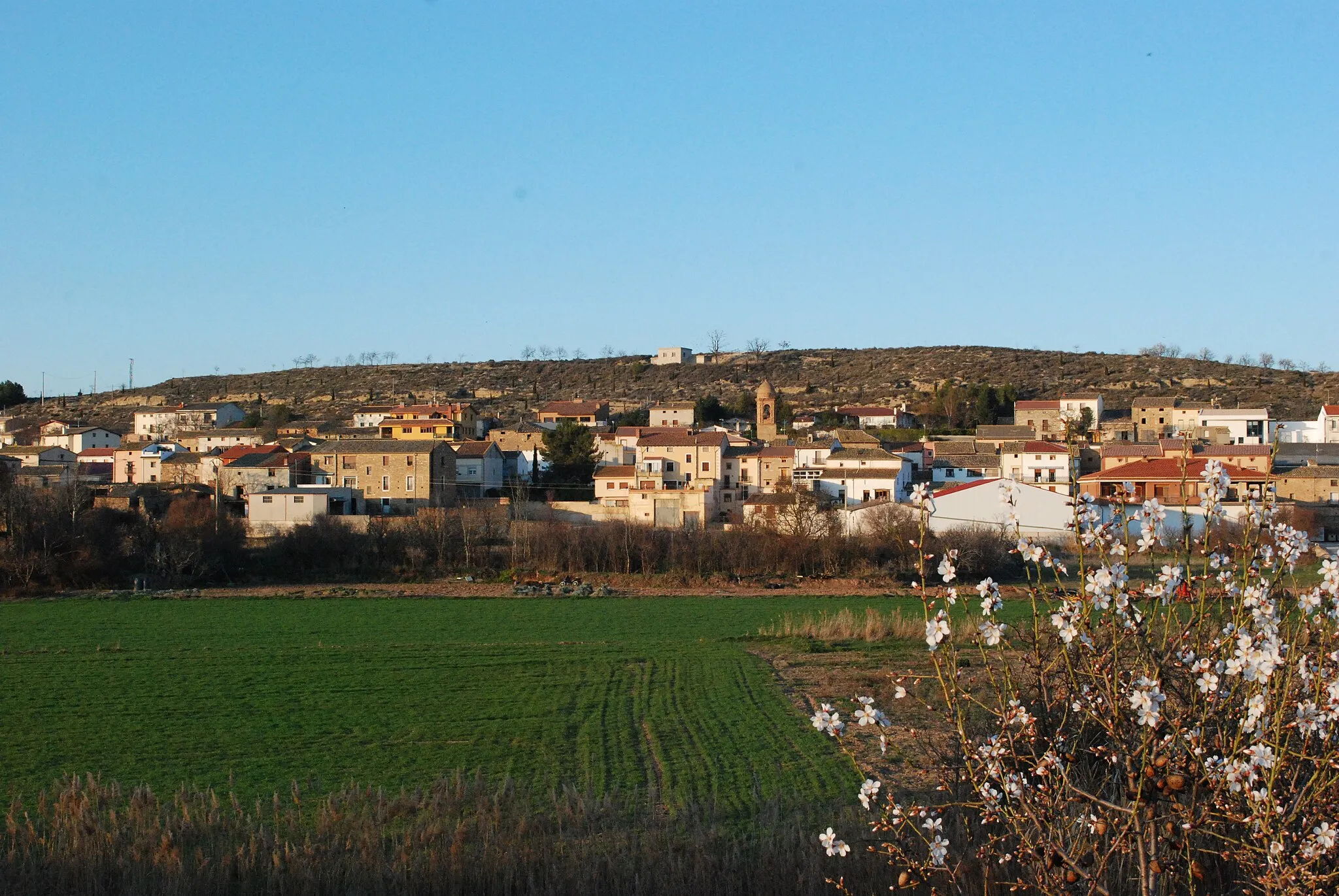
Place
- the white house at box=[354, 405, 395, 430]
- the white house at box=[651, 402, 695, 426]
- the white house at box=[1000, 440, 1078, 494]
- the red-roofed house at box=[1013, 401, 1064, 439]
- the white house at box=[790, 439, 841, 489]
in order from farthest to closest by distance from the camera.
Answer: the white house at box=[651, 402, 695, 426] < the white house at box=[354, 405, 395, 430] < the red-roofed house at box=[1013, 401, 1064, 439] < the white house at box=[1000, 440, 1078, 494] < the white house at box=[790, 439, 841, 489]

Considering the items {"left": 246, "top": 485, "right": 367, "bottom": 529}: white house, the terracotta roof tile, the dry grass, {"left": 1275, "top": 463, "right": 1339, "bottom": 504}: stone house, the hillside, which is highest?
the hillside

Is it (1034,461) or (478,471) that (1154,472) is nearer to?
(1034,461)

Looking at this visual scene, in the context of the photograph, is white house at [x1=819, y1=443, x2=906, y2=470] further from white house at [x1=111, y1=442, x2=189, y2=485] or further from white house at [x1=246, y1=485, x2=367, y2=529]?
white house at [x1=111, y1=442, x2=189, y2=485]

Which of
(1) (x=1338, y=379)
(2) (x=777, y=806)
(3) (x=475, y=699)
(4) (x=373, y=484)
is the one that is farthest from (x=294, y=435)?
(1) (x=1338, y=379)

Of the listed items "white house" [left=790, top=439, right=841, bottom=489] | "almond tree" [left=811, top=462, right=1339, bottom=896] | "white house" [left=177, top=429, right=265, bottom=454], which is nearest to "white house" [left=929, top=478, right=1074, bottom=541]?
"white house" [left=790, top=439, right=841, bottom=489]

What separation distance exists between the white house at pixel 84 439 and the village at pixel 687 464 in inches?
8.0

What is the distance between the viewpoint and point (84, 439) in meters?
78.9

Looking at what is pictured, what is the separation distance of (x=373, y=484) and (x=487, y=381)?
64.5 meters

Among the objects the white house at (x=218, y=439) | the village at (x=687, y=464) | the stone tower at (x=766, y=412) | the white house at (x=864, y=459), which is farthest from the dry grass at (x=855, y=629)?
the white house at (x=218, y=439)

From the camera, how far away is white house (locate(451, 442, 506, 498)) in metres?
57.7

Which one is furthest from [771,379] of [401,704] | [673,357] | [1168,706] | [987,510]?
[1168,706]

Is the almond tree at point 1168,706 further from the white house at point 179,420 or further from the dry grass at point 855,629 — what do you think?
the white house at point 179,420

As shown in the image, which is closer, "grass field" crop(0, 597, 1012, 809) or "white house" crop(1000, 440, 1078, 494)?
"grass field" crop(0, 597, 1012, 809)

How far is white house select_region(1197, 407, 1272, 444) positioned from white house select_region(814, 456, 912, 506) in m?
25.6
